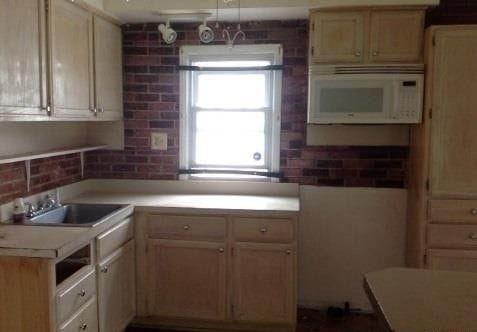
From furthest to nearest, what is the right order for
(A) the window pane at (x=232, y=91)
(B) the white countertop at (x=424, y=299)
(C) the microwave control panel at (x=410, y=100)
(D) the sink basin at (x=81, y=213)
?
(A) the window pane at (x=232, y=91) → (D) the sink basin at (x=81, y=213) → (C) the microwave control panel at (x=410, y=100) → (B) the white countertop at (x=424, y=299)

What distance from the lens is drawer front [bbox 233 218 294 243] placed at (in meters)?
2.95

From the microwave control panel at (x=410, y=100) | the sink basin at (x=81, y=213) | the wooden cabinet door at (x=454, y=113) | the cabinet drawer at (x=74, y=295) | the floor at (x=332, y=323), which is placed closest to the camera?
the cabinet drawer at (x=74, y=295)

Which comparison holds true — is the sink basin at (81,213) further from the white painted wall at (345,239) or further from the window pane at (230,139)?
the white painted wall at (345,239)

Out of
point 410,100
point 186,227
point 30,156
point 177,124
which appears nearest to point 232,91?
point 177,124

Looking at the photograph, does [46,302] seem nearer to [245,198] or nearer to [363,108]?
[245,198]

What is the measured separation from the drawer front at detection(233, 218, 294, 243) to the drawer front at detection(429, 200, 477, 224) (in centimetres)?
90

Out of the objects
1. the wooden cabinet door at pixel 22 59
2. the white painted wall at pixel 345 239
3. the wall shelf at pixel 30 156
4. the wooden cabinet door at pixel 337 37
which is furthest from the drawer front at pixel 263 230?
the wooden cabinet door at pixel 22 59

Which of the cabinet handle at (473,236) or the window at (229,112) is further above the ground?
the window at (229,112)

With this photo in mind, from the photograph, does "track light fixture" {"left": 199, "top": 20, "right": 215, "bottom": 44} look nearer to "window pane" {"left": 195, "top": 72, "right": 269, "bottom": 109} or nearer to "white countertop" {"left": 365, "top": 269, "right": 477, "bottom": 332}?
"window pane" {"left": 195, "top": 72, "right": 269, "bottom": 109}

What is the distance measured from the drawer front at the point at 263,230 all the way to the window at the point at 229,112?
2.04ft

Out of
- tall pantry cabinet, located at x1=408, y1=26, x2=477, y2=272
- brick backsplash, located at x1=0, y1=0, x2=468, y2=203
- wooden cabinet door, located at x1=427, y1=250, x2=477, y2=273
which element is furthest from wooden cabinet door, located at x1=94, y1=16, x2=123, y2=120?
wooden cabinet door, located at x1=427, y1=250, x2=477, y2=273

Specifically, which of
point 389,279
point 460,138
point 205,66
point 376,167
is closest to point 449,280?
point 389,279

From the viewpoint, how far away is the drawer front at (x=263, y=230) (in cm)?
295

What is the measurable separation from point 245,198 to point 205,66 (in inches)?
40.4
